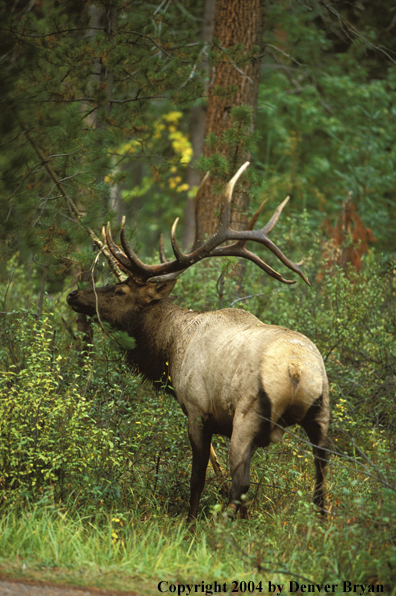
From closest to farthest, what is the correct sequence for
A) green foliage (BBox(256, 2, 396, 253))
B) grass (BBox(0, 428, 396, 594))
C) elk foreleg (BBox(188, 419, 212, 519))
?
grass (BBox(0, 428, 396, 594)) < elk foreleg (BBox(188, 419, 212, 519)) < green foliage (BBox(256, 2, 396, 253))

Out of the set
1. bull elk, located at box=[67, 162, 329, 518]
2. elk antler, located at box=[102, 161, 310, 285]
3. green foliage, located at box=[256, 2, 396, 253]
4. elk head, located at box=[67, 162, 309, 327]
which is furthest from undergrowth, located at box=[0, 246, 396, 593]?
green foliage, located at box=[256, 2, 396, 253]

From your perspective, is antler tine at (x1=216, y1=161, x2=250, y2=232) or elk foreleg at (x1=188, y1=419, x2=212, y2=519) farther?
antler tine at (x1=216, y1=161, x2=250, y2=232)

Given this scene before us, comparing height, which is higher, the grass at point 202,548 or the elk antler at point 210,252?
the elk antler at point 210,252

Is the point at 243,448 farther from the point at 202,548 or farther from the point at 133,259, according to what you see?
the point at 133,259

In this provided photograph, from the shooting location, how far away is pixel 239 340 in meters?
4.89

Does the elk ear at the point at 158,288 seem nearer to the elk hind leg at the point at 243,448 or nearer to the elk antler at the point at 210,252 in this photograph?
the elk antler at the point at 210,252

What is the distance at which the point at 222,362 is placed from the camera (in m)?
4.92

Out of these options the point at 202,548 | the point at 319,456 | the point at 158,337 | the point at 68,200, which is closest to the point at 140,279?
the point at 158,337

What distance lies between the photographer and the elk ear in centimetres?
618

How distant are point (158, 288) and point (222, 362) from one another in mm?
1573

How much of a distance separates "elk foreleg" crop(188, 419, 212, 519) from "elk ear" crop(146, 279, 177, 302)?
160cm

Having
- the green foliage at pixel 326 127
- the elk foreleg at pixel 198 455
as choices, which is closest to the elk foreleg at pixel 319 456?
the elk foreleg at pixel 198 455

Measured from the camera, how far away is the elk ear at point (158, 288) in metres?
6.18

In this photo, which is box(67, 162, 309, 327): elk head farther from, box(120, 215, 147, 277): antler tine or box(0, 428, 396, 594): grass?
box(0, 428, 396, 594): grass
